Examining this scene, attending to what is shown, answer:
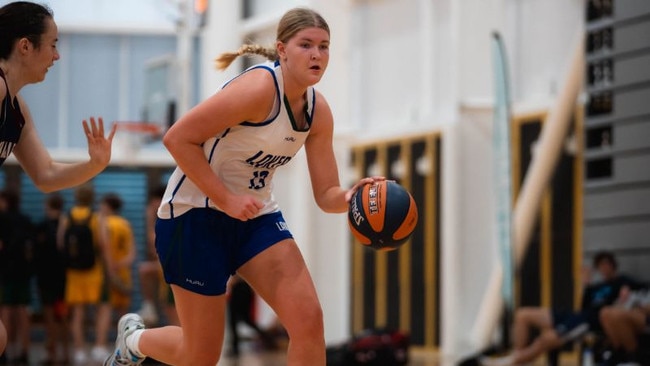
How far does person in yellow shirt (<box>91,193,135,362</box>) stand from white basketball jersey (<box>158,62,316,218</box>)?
6758 mm

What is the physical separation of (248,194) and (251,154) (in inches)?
7.6

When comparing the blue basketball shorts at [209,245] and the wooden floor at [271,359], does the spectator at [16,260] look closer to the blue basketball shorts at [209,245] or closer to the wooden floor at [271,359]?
the wooden floor at [271,359]

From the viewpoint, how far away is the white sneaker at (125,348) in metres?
4.95

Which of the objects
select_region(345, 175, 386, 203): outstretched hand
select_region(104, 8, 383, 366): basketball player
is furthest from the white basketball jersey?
select_region(345, 175, 386, 203): outstretched hand

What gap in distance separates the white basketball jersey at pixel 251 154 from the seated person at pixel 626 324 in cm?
397

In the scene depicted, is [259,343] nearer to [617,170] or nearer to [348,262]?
[348,262]

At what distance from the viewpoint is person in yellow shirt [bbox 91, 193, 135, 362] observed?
11125mm

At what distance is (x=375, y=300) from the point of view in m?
13.8

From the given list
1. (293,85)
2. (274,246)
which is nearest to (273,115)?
(293,85)

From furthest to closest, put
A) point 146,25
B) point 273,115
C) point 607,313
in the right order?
1. point 146,25
2. point 607,313
3. point 273,115

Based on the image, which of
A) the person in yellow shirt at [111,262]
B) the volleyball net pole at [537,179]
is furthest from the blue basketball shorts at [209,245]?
the person in yellow shirt at [111,262]

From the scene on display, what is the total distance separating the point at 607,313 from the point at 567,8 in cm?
418

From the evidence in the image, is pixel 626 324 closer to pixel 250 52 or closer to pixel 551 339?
pixel 551 339

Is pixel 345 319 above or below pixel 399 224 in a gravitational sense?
below
